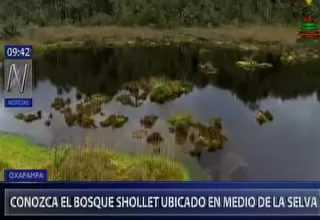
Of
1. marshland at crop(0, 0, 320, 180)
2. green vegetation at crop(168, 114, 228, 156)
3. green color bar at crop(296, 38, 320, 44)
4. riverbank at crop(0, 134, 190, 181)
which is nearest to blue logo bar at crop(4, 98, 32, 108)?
marshland at crop(0, 0, 320, 180)

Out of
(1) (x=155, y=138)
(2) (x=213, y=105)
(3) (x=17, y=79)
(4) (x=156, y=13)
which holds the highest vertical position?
(4) (x=156, y=13)

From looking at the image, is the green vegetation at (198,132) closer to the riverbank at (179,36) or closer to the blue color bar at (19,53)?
the riverbank at (179,36)

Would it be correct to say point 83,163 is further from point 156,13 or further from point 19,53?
point 156,13

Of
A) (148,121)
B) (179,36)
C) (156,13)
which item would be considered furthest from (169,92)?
(156,13)

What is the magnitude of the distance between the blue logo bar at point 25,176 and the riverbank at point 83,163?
0.02 m

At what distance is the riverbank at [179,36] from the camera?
2684 mm

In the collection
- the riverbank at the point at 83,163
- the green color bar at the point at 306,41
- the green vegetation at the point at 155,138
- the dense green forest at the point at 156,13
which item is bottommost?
the riverbank at the point at 83,163

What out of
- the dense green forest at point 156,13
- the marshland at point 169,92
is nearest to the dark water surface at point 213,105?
the marshland at point 169,92

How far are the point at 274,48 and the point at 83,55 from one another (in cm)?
91

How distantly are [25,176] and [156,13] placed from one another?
3.20 ft

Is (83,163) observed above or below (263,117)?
below

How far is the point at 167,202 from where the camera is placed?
2609mm

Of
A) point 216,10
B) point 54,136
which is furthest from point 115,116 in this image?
point 216,10

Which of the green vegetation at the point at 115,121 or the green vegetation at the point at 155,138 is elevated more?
the green vegetation at the point at 115,121
